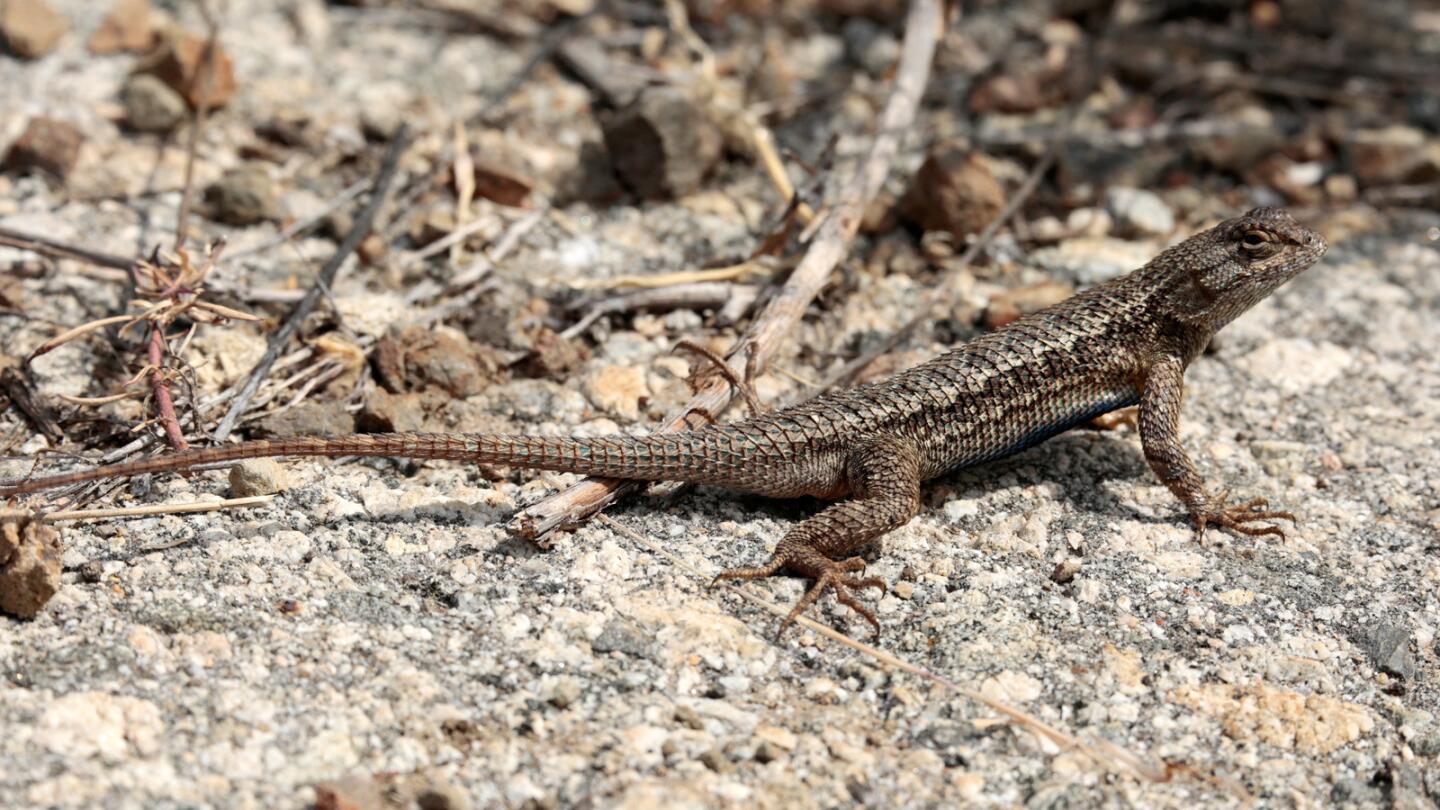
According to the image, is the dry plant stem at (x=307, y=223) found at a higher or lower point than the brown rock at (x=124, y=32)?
lower

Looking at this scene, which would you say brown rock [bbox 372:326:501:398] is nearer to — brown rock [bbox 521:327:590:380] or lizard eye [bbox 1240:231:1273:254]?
A: brown rock [bbox 521:327:590:380]

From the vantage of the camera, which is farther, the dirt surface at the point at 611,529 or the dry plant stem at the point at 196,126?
the dry plant stem at the point at 196,126

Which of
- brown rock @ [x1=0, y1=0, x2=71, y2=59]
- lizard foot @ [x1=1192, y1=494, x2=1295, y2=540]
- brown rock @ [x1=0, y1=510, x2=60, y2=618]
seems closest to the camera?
brown rock @ [x1=0, y1=510, x2=60, y2=618]

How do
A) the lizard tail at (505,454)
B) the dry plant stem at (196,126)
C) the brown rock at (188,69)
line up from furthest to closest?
the brown rock at (188,69) → the dry plant stem at (196,126) → the lizard tail at (505,454)

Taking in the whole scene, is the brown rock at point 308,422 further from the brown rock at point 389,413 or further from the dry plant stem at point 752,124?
the dry plant stem at point 752,124

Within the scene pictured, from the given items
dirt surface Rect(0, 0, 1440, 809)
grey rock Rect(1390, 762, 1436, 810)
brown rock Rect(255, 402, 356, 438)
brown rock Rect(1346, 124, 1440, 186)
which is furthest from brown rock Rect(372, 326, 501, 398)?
brown rock Rect(1346, 124, 1440, 186)

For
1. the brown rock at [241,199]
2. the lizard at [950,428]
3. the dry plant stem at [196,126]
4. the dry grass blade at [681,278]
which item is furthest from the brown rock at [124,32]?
the lizard at [950,428]
